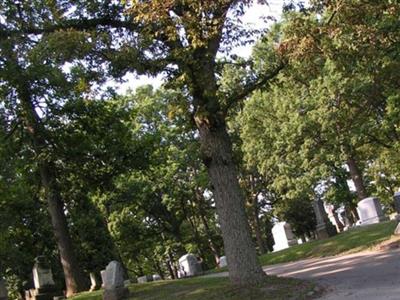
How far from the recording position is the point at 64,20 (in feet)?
41.2

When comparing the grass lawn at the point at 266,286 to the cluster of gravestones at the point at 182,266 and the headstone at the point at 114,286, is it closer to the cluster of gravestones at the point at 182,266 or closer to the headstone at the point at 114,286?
the headstone at the point at 114,286

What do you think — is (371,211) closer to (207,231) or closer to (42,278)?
(42,278)

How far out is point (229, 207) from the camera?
1173cm

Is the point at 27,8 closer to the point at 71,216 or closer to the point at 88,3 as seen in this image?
the point at 88,3

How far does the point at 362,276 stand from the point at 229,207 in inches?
118

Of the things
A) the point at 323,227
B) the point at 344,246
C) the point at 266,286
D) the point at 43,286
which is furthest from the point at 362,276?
the point at 323,227

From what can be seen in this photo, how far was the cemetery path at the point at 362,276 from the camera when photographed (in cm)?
903

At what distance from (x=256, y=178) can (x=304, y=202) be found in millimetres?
4200

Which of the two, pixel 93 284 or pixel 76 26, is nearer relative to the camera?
pixel 76 26

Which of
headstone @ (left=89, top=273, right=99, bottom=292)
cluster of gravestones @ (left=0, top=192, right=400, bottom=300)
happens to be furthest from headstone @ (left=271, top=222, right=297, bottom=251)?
headstone @ (left=89, top=273, right=99, bottom=292)

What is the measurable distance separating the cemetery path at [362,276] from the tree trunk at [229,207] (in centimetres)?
153

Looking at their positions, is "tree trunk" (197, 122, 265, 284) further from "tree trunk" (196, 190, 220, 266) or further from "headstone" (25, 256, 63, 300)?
"tree trunk" (196, 190, 220, 266)

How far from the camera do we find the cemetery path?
356 inches

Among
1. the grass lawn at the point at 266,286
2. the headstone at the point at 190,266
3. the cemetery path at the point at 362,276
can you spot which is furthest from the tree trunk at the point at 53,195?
the cemetery path at the point at 362,276
